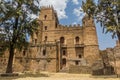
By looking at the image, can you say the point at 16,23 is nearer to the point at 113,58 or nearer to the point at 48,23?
the point at 113,58

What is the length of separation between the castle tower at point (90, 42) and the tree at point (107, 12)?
23.4 meters

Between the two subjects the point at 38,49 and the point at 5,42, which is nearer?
the point at 5,42

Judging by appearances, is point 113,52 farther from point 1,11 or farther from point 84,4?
point 1,11

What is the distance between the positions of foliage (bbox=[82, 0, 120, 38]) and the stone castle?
621 inches

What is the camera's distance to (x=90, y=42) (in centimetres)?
5175

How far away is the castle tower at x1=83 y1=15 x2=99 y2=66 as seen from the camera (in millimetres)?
49888

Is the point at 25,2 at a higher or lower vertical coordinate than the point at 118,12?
higher

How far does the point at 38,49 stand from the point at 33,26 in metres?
21.7

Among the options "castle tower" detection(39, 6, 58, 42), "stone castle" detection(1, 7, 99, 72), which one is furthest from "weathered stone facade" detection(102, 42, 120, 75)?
"castle tower" detection(39, 6, 58, 42)

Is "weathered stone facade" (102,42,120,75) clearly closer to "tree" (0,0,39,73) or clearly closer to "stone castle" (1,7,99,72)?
"stone castle" (1,7,99,72)

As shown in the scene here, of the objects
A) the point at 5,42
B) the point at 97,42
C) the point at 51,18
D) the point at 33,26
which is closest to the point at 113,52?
the point at 97,42

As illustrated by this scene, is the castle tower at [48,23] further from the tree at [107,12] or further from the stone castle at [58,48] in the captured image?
the tree at [107,12]

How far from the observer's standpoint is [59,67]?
48688mm

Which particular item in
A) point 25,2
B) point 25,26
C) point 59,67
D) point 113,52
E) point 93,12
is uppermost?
point 25,2
